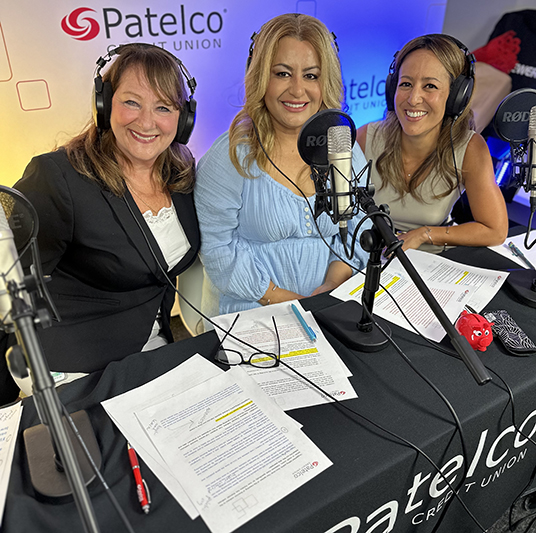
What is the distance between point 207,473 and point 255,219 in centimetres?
87

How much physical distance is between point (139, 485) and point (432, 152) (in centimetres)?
158

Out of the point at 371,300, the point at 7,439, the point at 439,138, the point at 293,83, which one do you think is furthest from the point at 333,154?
the point at 439,138

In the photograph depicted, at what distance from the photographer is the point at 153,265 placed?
1346mm

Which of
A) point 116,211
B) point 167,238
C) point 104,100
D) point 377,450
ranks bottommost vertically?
point 377,450

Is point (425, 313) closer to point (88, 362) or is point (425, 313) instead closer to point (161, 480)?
point (161, 480)

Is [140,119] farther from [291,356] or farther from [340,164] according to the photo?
[291,356]

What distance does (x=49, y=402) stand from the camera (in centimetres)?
55

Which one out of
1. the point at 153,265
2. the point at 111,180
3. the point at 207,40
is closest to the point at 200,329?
the point at 153,265

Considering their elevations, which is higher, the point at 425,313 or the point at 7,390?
the point at 425,313

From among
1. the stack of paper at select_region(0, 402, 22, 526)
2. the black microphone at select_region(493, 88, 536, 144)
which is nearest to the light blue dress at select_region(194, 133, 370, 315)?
the black microphone at select_region(493, 88, 536, 144)

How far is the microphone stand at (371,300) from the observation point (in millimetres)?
749

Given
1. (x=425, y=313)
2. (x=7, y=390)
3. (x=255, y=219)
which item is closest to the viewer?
(x=425, y=313)

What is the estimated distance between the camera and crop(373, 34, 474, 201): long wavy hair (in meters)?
1.60

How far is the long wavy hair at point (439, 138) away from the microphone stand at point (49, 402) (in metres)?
1.56
